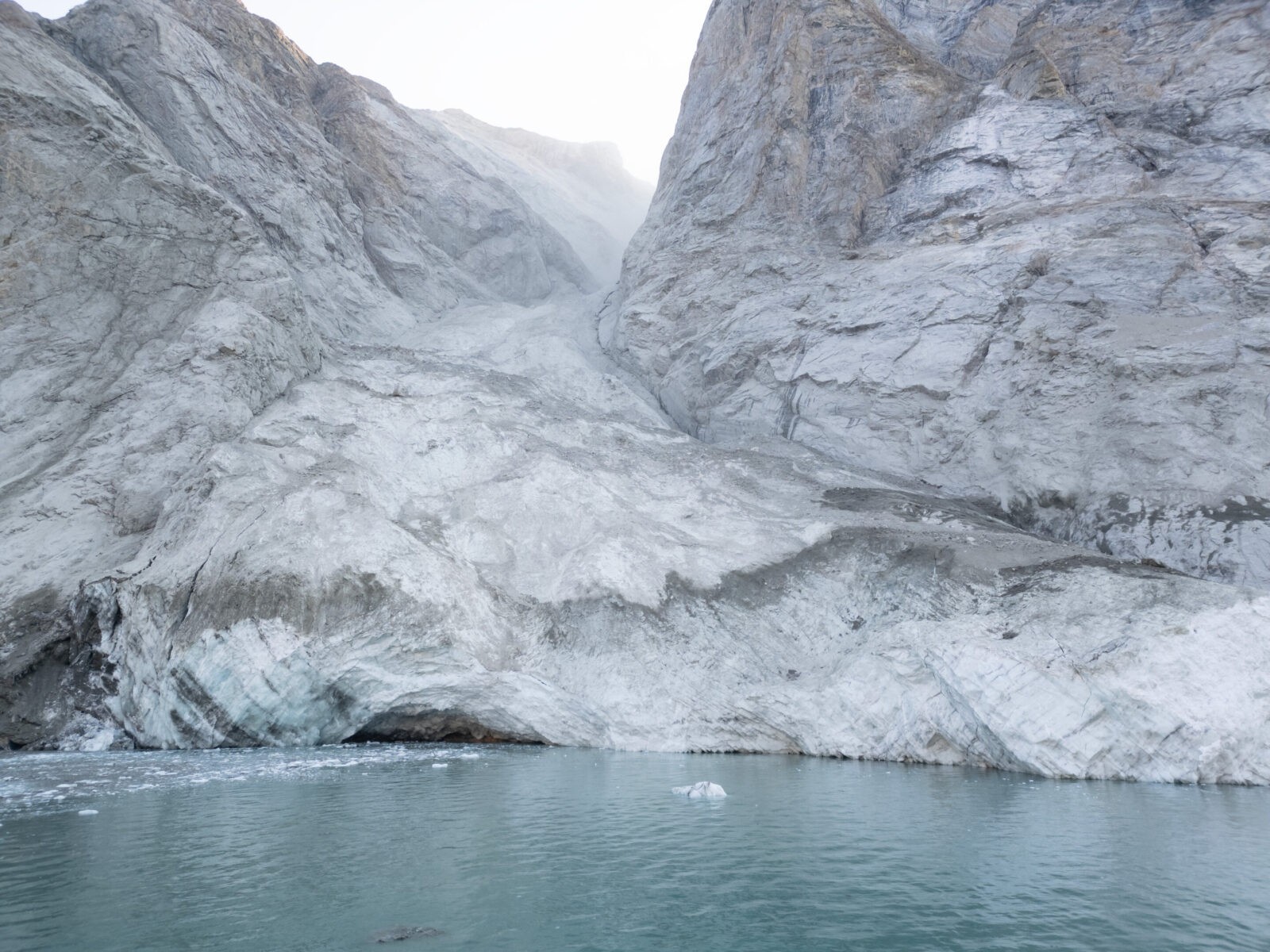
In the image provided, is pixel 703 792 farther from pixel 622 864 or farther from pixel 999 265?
pixel 999 265

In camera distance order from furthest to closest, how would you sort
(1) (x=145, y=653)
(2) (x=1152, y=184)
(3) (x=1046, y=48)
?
(3) (x=1046, y=48) → (2) (x=1152, y=184) → (1) (x=145, y=653)

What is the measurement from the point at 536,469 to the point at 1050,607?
17987mm

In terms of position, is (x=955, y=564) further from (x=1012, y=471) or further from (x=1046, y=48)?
(x=1046, y=48)

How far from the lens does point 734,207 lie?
147 feet

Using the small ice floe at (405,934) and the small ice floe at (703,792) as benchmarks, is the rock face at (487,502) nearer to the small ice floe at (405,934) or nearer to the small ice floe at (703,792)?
the small ice floe at (703,792)

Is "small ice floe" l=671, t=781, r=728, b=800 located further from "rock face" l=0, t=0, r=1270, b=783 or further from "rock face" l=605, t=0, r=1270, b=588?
"rock face" l=605, t=0, r=1270, b=588

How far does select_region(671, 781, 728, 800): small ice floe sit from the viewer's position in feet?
51.0

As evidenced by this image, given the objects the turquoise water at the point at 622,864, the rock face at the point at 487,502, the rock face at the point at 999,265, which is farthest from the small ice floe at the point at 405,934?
the rock face at the point at 999,265

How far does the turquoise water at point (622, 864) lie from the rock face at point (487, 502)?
3.87 metres

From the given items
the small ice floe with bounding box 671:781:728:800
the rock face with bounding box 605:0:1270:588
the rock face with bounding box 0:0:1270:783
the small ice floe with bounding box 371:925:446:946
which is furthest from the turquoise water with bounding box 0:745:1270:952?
the rock face with bounding box 605:0:1270:588

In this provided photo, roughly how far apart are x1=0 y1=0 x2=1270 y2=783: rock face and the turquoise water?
3.87 m

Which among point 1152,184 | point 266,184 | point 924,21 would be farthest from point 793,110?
point 266,184

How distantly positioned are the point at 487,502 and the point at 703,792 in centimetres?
1720

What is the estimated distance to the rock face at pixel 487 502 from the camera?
21406mm
